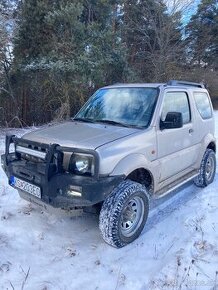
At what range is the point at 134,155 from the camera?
3520mm

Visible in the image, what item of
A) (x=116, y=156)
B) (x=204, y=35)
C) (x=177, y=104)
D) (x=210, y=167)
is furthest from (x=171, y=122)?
(x=204, y=35)

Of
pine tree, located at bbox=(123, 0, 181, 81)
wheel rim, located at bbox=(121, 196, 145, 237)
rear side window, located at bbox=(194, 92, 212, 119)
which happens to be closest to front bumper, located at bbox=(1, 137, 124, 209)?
wheel rim, located at bbox=(121, 196, 145, 237)

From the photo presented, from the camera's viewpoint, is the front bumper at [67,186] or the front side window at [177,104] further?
the front side window at [177,104]

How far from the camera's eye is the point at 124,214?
3.51 m

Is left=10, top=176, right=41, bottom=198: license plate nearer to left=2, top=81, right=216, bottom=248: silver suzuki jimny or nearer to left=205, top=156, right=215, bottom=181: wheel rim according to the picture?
left=2, top=81, right=216, bottom=248: silver suzuki jimny

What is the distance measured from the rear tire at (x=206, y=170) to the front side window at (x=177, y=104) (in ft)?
3.07

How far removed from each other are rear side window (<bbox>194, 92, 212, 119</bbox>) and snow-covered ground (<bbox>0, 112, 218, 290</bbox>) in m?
1.70

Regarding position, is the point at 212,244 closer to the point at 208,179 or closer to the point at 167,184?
the point at 167,184

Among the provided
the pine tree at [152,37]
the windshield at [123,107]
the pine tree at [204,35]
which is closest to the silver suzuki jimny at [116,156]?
the windshield at [123,107]

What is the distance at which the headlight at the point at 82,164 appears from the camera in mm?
3184

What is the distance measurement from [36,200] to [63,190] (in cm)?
53

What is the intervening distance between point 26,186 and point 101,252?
1150 millimetres

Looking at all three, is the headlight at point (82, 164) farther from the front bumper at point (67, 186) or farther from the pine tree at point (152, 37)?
the pine tree at point (152, 37)

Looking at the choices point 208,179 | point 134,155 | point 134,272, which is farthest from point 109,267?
point 208,179
